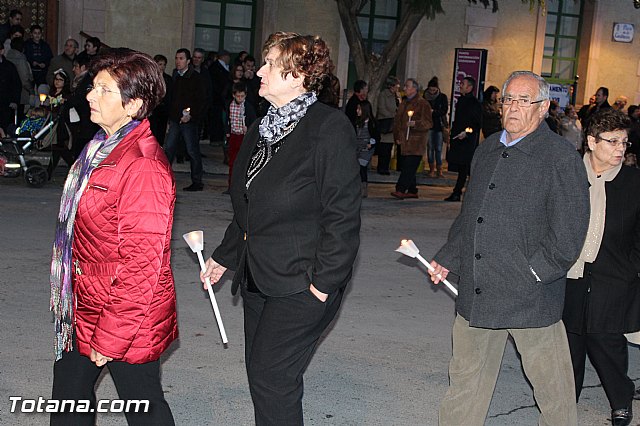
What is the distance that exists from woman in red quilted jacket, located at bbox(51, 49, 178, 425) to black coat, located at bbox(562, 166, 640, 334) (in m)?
2.40

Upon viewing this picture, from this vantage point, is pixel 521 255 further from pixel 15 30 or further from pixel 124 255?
pixel 15 30

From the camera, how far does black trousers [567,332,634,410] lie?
539cm

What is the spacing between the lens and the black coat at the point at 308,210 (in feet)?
12.6

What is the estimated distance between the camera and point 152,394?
3.88m

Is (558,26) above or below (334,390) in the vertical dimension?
above

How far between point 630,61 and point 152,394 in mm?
21893

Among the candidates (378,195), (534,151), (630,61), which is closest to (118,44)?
(378,195)

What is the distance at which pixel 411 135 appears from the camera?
14.4 metres

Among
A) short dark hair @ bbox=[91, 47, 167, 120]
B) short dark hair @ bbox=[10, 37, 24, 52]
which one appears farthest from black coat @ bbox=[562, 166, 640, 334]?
short dark hair @ bbox=[10, 37, 24, 52]

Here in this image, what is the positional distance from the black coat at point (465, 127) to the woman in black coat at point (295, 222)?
10.4 m

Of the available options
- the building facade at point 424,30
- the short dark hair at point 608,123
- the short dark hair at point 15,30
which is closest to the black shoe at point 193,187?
the short dark hair at point 15,30

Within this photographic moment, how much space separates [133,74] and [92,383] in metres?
1.23

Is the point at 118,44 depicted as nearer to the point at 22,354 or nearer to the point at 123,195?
the point at 22,354

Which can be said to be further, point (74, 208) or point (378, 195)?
point (378, 195)
